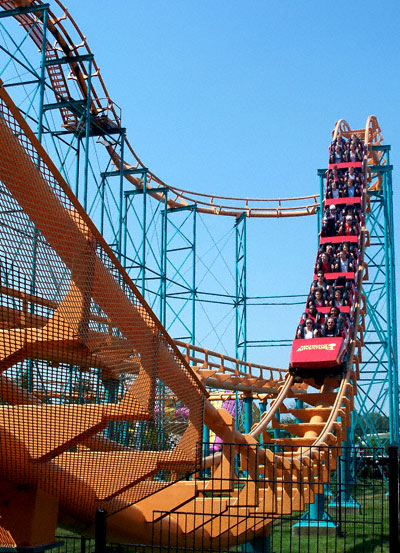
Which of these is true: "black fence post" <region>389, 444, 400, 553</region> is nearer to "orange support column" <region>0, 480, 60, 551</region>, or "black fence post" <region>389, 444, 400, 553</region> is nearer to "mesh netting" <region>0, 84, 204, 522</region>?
"mesh netting" <region>0, 84, 204, 522</region>

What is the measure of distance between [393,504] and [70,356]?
1918 mm

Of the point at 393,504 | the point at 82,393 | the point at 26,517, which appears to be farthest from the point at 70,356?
the point at 393,504

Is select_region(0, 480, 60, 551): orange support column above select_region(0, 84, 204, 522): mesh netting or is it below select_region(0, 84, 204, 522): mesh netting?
below

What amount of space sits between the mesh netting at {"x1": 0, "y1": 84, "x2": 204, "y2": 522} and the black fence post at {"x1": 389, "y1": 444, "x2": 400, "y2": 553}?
1.40m

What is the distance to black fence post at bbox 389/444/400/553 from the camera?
403 cm

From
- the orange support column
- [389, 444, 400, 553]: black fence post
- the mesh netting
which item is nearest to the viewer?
the mesh netting

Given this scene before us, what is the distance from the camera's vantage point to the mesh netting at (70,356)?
3684mm

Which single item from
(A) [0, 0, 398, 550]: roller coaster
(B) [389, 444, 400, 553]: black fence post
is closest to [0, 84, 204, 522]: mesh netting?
(A) [0, 0, 398, 550]: roller coaster

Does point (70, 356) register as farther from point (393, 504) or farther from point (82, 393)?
point (393, 504)

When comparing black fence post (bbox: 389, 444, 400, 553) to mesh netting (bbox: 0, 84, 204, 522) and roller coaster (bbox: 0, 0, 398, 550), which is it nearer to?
roller coaster (bbox: 0, 0, 398, 550)

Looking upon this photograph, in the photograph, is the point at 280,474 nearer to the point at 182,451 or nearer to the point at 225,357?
the point at 182,451

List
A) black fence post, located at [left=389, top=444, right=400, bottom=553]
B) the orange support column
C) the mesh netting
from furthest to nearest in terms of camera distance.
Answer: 1. the orange support column
2. black fence post, located at [left=389, top=444, right=400, bottom=553]
3. the mesh netting

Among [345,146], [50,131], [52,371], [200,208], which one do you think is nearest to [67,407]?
[52,371]

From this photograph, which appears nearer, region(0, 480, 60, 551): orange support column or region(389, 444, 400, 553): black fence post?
region(389, 444, 400, 553): black fence post
